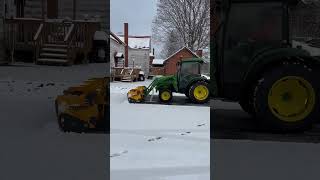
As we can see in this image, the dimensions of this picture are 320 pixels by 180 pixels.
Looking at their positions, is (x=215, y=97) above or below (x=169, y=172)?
above

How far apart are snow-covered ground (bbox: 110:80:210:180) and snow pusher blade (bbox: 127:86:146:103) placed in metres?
0.56

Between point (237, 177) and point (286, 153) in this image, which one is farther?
point (286, 153)

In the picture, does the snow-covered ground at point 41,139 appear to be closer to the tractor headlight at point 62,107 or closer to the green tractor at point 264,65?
the tractor headlight at point 62,107

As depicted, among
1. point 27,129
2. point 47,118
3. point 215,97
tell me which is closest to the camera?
point 27,129

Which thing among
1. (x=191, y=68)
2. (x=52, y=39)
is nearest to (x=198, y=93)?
(x=191, y=68)

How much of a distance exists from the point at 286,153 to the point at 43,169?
1.95 metres

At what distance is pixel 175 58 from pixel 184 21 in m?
1.09

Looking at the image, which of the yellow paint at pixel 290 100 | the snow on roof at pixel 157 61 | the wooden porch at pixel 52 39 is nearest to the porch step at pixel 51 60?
the wooden porch at pixel 52 39

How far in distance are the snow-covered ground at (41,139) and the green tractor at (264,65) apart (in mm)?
1545

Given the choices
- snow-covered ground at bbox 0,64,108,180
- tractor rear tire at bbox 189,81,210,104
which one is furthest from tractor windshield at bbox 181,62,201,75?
snow-covered ground at bbox 0,64,108,180

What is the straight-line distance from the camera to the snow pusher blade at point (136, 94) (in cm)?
656

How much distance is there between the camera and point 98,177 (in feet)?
9.48

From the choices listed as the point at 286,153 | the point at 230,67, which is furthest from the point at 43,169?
the point at 230,67

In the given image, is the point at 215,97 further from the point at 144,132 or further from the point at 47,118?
the point at 47,118
